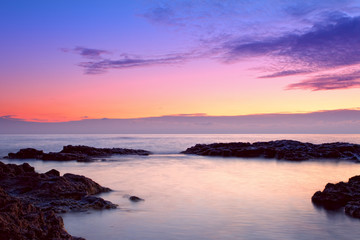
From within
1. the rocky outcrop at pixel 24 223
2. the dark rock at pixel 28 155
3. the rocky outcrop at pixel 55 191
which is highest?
the rocky outcrop at pixel 24 223

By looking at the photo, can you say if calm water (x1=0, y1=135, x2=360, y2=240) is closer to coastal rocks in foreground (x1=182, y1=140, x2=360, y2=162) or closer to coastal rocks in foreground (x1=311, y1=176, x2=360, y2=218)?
coastal rocks in foreground (x1=311, y1=176, x2=360, y2=218)

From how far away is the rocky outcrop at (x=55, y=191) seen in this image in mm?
11633

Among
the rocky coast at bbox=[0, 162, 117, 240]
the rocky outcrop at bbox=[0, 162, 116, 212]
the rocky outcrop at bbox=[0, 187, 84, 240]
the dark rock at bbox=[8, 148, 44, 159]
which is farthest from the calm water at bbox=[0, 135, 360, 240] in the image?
the dark rock at bbox=[8, 148, 44, 159]

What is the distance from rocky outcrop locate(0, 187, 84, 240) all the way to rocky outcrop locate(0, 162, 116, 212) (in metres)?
4.16

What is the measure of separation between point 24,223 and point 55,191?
6.91 m

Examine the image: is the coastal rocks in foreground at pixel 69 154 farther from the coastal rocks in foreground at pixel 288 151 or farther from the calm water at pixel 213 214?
the calm water at pixel 213 214

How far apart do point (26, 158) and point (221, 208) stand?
3234cm

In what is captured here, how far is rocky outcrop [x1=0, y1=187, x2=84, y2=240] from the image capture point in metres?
5.43

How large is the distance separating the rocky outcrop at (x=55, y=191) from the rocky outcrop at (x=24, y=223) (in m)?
4.16

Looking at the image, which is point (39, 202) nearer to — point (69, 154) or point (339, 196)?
point (339, 196)

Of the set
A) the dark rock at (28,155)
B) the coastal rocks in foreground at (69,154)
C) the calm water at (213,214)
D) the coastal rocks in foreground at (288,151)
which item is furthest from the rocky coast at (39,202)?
the coastal rocks in foreground at (288,151)

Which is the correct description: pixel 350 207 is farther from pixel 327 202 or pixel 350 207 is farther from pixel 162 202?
pixel 162 202

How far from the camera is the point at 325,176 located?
23250mm

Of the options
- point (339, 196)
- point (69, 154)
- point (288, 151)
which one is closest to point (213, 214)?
point (339, 196)
